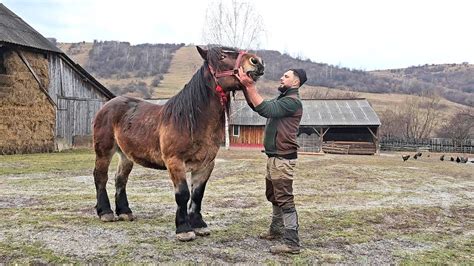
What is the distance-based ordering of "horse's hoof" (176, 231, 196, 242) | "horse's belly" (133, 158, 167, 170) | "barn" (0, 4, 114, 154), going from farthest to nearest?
1. "barn" (0, 4, 114, 154)
2. "horse's belly" (133, 158, 167, 170)
3. "horse's hoof" (176, 231, 196, 242)

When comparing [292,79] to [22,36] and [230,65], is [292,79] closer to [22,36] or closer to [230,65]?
[230,65]

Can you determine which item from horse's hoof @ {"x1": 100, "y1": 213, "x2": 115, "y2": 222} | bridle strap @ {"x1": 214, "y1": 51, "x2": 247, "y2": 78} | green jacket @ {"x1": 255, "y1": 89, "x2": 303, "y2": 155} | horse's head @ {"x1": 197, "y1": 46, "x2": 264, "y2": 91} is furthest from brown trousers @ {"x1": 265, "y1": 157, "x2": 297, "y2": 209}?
horse's hoof @ {"x1": 100, "y1": 213, "x2": 115, "y2": 222}

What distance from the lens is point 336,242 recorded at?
15.3 feet

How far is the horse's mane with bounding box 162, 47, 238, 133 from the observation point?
4367 mm

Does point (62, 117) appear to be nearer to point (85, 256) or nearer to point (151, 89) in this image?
point (85, 256)

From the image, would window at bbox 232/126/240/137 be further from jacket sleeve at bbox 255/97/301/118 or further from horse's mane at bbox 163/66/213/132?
jacket sleeve at bbox 255/97/301/118

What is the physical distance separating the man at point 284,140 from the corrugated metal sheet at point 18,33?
16.4 meters

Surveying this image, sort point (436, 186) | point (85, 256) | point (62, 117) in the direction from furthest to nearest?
point (62, 117) < point (436, 186) < point (85, 256)

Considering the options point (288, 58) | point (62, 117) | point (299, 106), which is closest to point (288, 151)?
point (299, 106)

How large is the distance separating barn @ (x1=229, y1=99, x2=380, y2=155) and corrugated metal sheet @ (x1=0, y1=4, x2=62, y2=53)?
15178 mm

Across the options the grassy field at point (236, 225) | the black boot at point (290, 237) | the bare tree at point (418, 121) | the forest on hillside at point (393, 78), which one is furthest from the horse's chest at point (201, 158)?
the forest on hillside at point (393, 78)

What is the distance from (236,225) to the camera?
539 centimetres

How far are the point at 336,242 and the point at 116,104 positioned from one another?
12.0 ft

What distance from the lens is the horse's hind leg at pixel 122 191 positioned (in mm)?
5523
